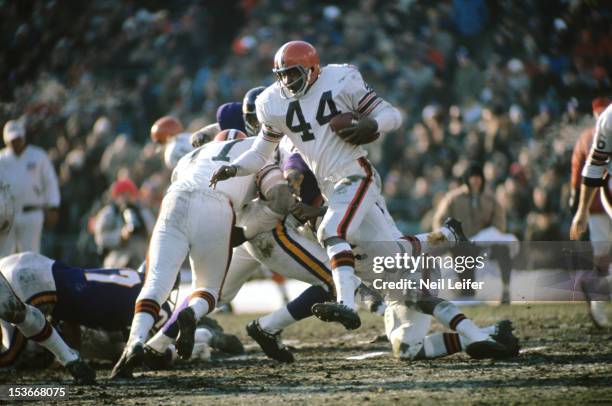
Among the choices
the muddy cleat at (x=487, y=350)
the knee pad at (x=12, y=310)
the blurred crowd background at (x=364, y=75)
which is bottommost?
the muddy cleat at (x=487, y=350)

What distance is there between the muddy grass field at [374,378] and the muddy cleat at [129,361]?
0.09 metres

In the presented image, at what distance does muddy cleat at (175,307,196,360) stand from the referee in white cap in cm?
482

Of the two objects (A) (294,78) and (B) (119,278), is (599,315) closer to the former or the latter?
(A) (294,78)

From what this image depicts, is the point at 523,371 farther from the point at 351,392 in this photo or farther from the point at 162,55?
the point at 162,55

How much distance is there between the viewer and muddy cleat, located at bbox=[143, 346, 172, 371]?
22.6ft

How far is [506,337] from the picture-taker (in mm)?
6508

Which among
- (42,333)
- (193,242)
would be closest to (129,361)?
(42,333)

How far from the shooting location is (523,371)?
19.7ft

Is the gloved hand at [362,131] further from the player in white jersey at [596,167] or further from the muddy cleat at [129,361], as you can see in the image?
the muddy cleat at [129,361]

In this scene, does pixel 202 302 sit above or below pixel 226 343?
above

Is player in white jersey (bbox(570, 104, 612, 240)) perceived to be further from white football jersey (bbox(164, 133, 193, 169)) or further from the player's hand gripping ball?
white football jersey (bbox(164, 133, 193, 169))

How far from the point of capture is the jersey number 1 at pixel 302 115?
6855mm

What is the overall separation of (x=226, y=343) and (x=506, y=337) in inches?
96.1

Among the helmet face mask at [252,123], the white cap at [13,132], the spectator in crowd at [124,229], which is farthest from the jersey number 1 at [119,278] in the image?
the white cap at [13,132]
